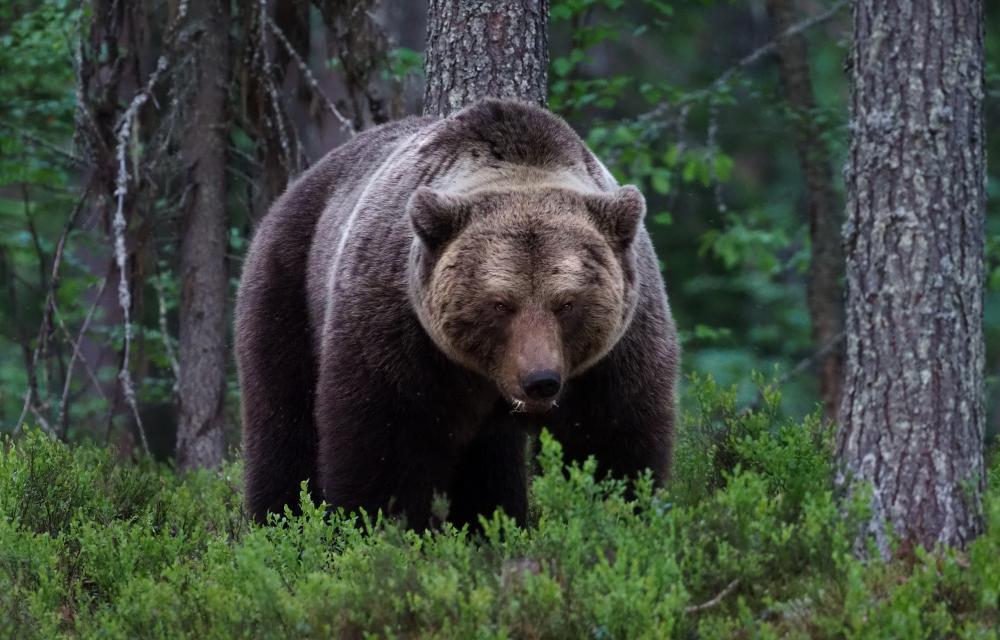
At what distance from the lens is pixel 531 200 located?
17.0 ft

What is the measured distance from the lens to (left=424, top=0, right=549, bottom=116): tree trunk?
271 inches

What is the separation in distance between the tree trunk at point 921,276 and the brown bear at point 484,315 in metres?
0.98

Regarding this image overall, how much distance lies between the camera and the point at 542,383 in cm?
458

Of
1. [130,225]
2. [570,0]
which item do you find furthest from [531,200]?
[570,0]

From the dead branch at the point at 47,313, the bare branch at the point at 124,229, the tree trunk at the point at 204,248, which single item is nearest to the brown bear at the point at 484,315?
the bare branch at the point at 124,229

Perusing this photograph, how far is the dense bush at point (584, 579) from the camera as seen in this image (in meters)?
3.83

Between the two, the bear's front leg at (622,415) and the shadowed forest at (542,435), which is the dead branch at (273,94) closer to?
the shadowed forest at (542,435)

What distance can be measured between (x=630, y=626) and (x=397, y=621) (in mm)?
753

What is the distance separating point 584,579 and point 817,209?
325 inches

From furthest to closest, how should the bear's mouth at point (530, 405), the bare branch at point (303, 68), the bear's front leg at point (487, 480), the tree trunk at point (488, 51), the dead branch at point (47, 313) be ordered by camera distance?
the bare branch at point (303, 68), the dead branch at point (47, 313), the tree trunk at point (488, 51), the bear's front leg at point (487, 480), the bear's mouth at point (530, 405)

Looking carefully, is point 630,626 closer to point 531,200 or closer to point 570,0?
point 531,200

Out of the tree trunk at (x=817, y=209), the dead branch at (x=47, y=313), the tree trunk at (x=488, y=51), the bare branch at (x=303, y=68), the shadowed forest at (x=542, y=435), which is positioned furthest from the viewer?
the tree trunk at (x=817, y=209)

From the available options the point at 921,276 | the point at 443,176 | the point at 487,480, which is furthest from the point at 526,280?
the point at 487,480

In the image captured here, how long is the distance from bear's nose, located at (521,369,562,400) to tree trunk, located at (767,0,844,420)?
23.4ft
